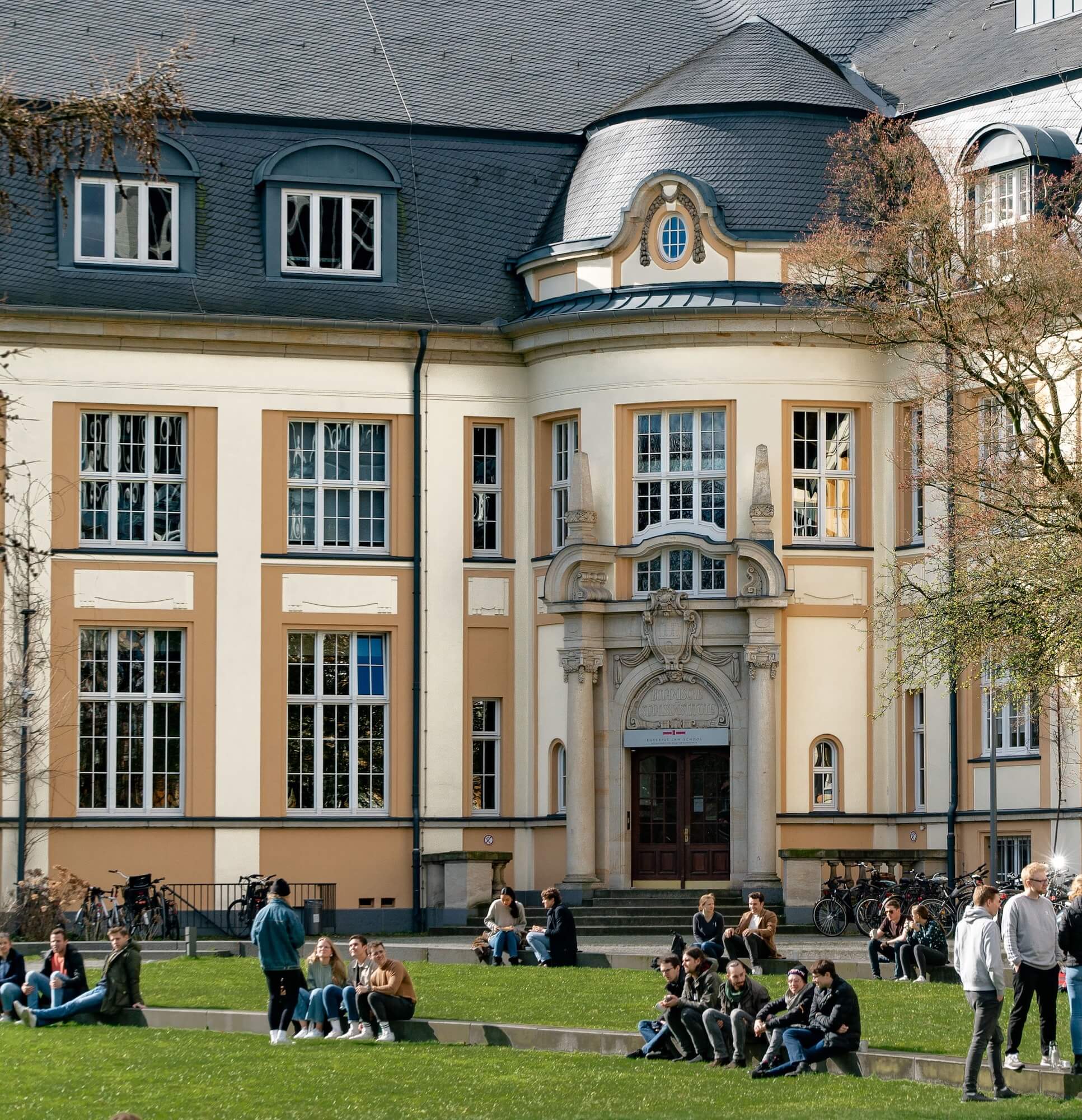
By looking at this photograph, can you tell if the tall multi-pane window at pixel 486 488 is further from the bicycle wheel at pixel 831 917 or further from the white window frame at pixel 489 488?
the bicycle wheel at pixel 831 917

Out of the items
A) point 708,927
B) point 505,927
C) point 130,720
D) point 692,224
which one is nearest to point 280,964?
point 708,927

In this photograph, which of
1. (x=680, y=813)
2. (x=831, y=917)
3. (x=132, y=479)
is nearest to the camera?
(x=831, y=917)

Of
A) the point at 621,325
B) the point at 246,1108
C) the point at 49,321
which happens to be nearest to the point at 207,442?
the point at 49,321

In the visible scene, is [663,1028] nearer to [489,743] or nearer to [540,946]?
[540,946]

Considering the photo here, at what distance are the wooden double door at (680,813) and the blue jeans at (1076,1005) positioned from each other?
1927 cm

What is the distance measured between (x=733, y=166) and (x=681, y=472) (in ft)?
15.4

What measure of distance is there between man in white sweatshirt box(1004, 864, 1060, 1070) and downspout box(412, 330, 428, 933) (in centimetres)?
2006

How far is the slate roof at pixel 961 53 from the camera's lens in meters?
39.6

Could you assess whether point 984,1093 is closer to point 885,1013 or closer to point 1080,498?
point 885,1013

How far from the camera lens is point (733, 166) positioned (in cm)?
3941

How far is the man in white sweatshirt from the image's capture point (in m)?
19.6

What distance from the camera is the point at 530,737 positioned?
40.2 m

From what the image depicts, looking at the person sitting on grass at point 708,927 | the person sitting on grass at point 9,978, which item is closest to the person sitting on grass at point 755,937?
the person sitting on grass at point 708,927

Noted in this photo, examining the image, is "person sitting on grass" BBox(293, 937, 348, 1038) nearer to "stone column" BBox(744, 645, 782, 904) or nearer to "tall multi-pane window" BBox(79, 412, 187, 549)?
"stone column" BBox(744, 645, 782, 904)
